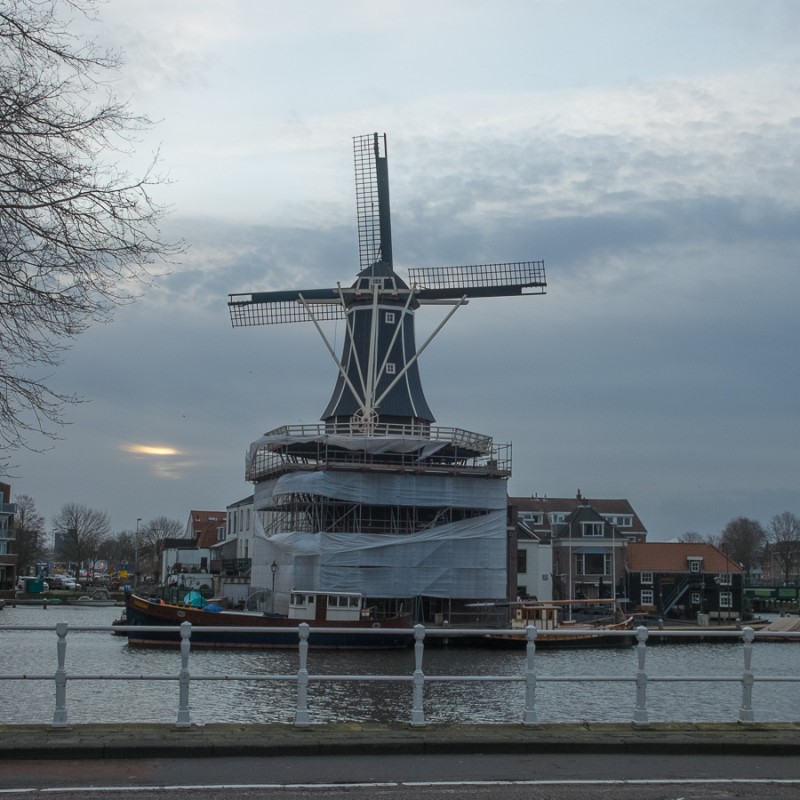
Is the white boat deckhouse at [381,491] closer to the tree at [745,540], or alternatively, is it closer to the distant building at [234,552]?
the distant building at [234,552]

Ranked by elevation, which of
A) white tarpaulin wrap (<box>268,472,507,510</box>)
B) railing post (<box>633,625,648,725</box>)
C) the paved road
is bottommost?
the paved road

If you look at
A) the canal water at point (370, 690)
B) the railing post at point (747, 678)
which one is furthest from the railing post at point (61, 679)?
the railing post at point (747, 678)

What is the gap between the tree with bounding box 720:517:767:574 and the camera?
518ft

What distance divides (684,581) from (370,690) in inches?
2233

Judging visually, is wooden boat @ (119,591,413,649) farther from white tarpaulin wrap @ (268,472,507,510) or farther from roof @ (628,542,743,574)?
roof @ (628,542,743,574)

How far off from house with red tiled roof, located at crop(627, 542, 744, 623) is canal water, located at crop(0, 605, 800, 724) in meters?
30.5

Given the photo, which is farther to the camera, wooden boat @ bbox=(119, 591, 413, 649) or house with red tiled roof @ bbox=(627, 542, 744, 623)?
house with red tiled roof @ bbox=(627, 542, 744, 623)

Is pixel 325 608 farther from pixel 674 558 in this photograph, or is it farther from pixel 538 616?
pixel 674 558

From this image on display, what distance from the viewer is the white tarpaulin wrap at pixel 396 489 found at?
5838 centimetres

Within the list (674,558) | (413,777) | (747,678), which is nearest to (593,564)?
(674,558)

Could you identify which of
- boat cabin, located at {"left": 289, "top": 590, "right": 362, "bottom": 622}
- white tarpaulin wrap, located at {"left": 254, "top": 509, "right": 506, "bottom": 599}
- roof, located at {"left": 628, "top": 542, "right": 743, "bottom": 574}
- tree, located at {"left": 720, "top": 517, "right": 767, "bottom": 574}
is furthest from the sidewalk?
tree, located at {"left": 720, "top": 517, "right": 767, "bottom": 574}

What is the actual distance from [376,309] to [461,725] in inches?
2043

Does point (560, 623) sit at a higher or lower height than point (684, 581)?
lower

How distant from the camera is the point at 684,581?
8338cm
